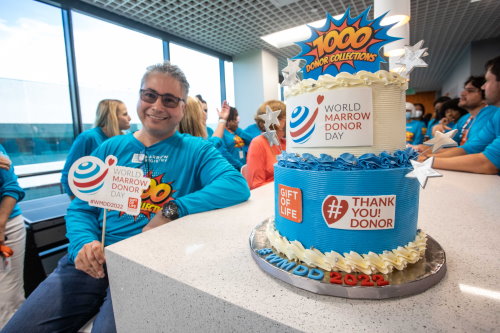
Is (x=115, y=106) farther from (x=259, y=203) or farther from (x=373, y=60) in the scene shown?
(x=373, y=60)

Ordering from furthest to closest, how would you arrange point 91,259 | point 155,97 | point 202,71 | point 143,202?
point 202,71, point 155,97, point 143,202, point 91,259

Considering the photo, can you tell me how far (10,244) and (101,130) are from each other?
51.6 inches

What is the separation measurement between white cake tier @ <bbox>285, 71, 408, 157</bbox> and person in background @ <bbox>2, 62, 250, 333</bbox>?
28.8 inches

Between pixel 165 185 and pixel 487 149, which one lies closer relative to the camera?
pixel 165 185

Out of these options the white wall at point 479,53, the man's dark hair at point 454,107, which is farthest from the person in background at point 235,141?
the white wall at point 479,53

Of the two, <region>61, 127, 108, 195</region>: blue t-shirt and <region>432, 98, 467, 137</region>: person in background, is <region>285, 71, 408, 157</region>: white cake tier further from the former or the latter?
<region>432, 98, 467, 137</region>: person in background

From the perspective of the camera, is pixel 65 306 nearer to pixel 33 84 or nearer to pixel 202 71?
pixel 33 84

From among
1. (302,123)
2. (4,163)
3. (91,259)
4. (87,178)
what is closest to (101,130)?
(4,163)

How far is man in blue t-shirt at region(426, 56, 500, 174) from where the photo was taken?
182 centimetres

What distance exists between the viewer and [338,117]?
686mm

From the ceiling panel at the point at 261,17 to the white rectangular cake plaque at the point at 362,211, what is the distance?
405 centimetres

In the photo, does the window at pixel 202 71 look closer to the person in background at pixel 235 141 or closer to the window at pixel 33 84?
the person in background at pixel 235 141

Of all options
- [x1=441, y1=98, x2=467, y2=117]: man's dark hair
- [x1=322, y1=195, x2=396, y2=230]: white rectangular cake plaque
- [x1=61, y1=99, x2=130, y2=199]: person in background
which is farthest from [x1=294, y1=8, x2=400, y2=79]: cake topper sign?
[x1=441, y1=98, x2=467, y2=117]: man's dark hair

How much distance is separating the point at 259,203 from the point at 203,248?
1.84 feet
